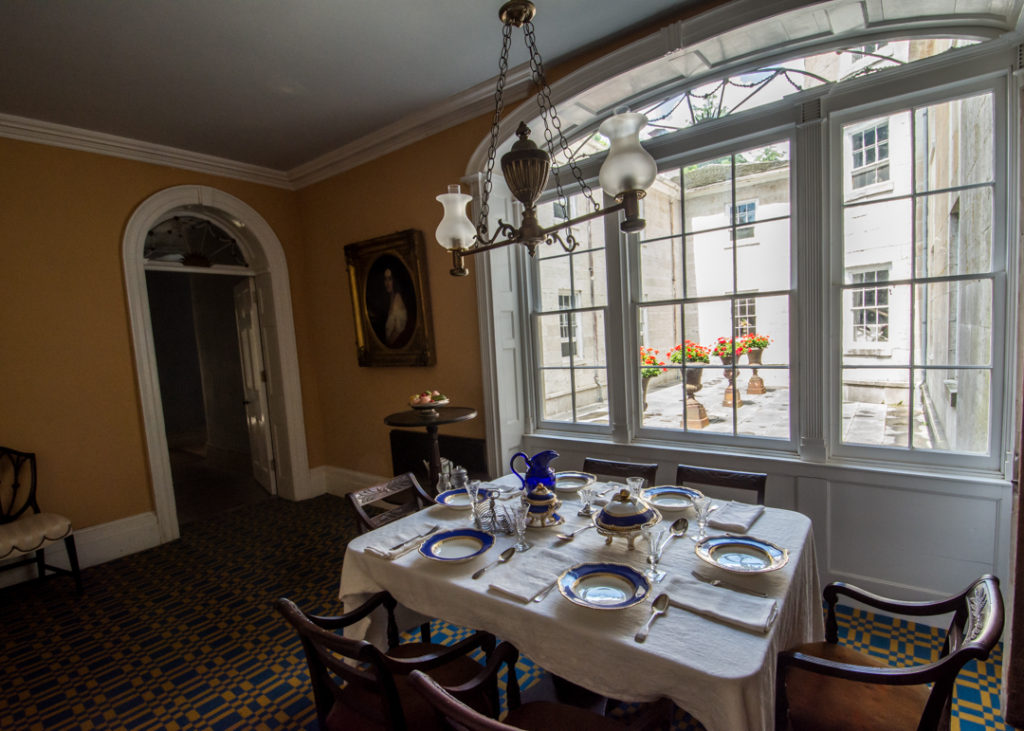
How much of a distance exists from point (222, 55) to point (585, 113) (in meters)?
2.20

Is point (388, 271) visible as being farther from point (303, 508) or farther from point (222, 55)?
point (303, 508)

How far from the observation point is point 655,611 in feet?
4.46

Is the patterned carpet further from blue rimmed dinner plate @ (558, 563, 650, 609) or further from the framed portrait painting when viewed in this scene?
the framed portrait painting

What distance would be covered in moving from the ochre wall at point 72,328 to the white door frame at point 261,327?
8 centimetres

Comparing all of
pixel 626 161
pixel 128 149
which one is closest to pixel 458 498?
pixel 626 161

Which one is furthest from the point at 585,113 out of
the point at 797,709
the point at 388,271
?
the point at 797,709

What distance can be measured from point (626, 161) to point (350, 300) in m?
3.62

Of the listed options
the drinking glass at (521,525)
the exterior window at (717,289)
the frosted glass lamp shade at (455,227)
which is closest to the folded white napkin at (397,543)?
the drinking glass at (521,525)

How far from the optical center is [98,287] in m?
3.71

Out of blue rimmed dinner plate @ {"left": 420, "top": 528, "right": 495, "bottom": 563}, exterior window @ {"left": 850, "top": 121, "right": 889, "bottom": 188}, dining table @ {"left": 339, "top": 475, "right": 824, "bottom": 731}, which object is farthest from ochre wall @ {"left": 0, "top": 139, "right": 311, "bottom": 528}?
exterior window @ {"left": 850, "top": 121, "right": 889, "bottom": 188}

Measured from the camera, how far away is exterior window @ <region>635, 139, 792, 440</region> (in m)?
2.77

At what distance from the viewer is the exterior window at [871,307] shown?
98.0 inches

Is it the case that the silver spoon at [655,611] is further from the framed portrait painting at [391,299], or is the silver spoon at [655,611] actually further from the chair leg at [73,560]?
the chair leg at [73,560]

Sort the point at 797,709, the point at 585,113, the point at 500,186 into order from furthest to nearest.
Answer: the point at 500,186
the point at 585,113
the point at 797,709
